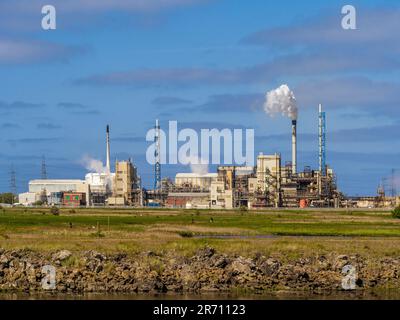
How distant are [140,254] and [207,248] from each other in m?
3.81

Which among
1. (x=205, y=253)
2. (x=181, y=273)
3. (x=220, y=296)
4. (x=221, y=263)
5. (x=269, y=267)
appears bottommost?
(x=220, y=296)

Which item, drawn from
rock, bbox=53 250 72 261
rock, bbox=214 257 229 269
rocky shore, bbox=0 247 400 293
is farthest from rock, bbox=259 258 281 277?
rock, bbox=53 250 72 261

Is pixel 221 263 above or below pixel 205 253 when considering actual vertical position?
below

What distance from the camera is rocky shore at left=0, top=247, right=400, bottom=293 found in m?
45.2

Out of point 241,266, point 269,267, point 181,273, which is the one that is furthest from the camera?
point 269,267

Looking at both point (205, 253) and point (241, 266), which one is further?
point (205, 253)

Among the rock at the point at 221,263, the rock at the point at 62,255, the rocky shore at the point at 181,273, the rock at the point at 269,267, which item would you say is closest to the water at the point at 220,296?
the rocky shore at the point at 181,273

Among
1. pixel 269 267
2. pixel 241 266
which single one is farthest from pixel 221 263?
pixel 269 267

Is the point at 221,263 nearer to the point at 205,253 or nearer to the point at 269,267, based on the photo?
the point at 205,253

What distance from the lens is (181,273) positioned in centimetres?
4638

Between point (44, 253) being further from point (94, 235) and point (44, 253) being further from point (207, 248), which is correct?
point (94, 235)

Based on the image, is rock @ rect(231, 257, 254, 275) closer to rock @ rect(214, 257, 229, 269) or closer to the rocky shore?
the rocky shore

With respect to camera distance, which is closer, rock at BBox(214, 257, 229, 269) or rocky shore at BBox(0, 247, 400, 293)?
rocky shore at BBox(0, 247, 400, 293)

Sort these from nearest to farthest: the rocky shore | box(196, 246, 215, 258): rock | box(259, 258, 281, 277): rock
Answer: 1. the rocky shore
2. box(259, 258, 281, 277): rock
3. box(196, 246, 215, 258): rock
